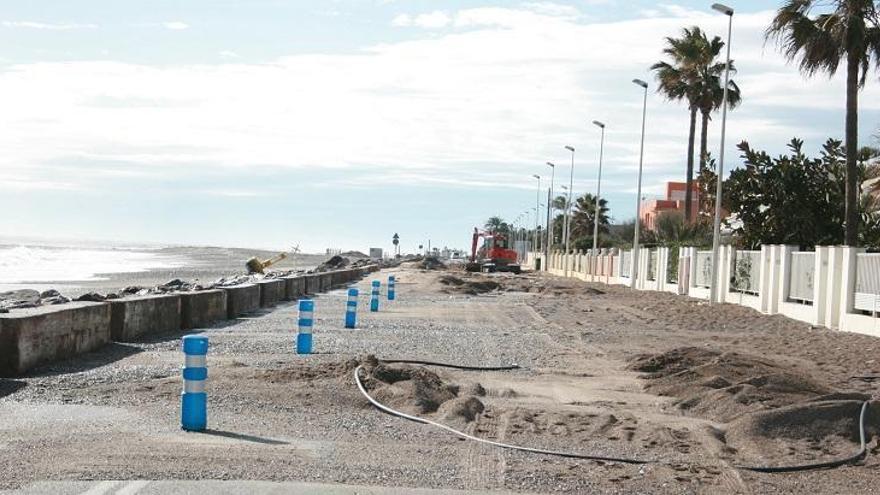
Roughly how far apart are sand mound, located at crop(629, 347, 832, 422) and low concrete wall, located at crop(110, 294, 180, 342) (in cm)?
832

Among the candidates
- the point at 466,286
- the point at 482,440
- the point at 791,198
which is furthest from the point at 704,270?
the point at 482,440

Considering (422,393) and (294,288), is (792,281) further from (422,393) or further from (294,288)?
(422,393)

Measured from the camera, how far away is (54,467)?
9.18 m

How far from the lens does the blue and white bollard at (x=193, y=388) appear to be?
1092cm

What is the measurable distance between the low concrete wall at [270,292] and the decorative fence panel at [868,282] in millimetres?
16296

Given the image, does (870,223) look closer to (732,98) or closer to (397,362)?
(732,98)

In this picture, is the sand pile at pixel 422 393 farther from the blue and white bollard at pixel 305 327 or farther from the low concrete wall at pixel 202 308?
the low concrete wall at pixel 202 308

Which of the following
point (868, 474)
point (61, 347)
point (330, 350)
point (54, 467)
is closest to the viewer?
point (54, 467)

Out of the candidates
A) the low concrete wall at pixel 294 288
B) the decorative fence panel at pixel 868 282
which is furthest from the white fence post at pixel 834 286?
the low concrete wall at pixel 294 288

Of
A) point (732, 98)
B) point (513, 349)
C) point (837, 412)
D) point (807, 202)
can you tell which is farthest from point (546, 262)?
point (837, 412)

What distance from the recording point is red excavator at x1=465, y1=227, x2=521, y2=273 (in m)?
93.7

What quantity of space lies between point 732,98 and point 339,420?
50.9m

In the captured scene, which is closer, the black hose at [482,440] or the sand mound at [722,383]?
the black hose at [482,440]

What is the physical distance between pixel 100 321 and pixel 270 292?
17955 millimetres
